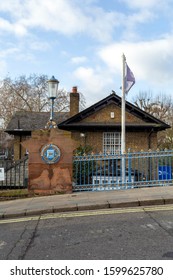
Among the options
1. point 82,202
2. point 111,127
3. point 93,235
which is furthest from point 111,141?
point 93,235

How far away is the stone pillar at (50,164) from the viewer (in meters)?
7.93

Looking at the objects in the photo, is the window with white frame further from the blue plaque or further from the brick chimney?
the blue plaque

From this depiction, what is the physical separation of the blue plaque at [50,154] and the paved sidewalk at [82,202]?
118cm

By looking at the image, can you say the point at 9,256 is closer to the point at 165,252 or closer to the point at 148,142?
the point at 165,252

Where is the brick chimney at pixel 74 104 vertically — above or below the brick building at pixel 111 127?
above

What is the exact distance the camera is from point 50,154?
26.0 ft

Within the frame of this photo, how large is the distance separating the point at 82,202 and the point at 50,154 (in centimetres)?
205

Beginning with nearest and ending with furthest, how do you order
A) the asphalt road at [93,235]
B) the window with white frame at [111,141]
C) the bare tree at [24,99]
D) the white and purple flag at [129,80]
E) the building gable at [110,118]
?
1. the asphalt road at [93,235]
2. the white and purple flag at [129,80]
3. the building gable at [110,118]
4. the window with white frame at [111,141]
5. the bare tree at [24,99]

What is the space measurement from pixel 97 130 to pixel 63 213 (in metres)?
12.9

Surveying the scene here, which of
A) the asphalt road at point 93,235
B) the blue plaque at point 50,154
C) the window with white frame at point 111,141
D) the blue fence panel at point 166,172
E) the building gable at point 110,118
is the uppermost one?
the building gable at point 110,118

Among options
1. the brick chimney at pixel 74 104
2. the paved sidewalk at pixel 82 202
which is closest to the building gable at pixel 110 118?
the brick chimney at pixel 74 104

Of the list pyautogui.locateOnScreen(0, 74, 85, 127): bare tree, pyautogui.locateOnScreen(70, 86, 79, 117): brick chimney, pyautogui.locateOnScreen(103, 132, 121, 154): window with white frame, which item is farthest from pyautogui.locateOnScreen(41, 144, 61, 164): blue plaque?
pyautogui.locateOnScreen(0, 74, 85, 127): bare tree

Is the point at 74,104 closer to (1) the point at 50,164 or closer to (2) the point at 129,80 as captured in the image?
(2) the point at 129,80

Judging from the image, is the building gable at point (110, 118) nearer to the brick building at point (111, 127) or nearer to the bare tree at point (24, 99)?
the brick building at point (111, 127)
